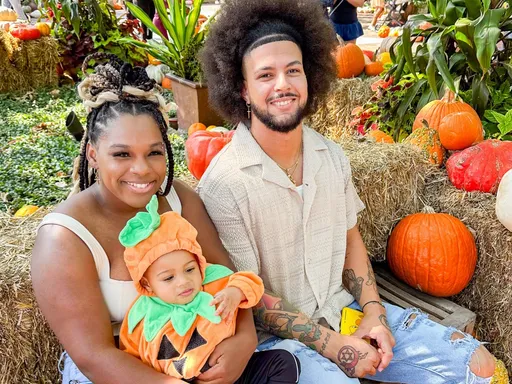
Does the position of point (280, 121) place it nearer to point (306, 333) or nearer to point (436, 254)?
point (306, 333)

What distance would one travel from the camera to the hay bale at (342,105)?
4.40m

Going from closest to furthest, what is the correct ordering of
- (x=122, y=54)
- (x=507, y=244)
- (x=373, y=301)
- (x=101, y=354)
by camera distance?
(x=101, y=354) < (x=373, y=301) < (x=507, y=244) < (x=122, y=54)

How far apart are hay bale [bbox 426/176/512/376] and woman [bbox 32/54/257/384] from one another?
4.86 ft

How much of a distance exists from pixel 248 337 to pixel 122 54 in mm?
5778

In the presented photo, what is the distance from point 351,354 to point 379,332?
0.15 meters

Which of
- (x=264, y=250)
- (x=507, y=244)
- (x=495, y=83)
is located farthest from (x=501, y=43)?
(x=264, y=250)

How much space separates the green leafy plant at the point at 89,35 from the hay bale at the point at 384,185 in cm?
457

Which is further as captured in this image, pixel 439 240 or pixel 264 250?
pixel 439 240

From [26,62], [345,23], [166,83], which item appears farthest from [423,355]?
[26,62]

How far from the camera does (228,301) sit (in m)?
1.46

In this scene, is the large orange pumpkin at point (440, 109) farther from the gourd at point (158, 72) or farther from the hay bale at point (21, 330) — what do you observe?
the gourd at point (158, 72)

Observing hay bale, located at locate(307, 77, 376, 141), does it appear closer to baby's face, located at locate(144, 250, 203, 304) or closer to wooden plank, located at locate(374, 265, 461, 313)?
wooden plank, located at locate(374, 265, 461, 313)

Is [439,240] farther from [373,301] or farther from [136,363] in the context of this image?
[136,363]

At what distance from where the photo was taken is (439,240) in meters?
A: 2.50
